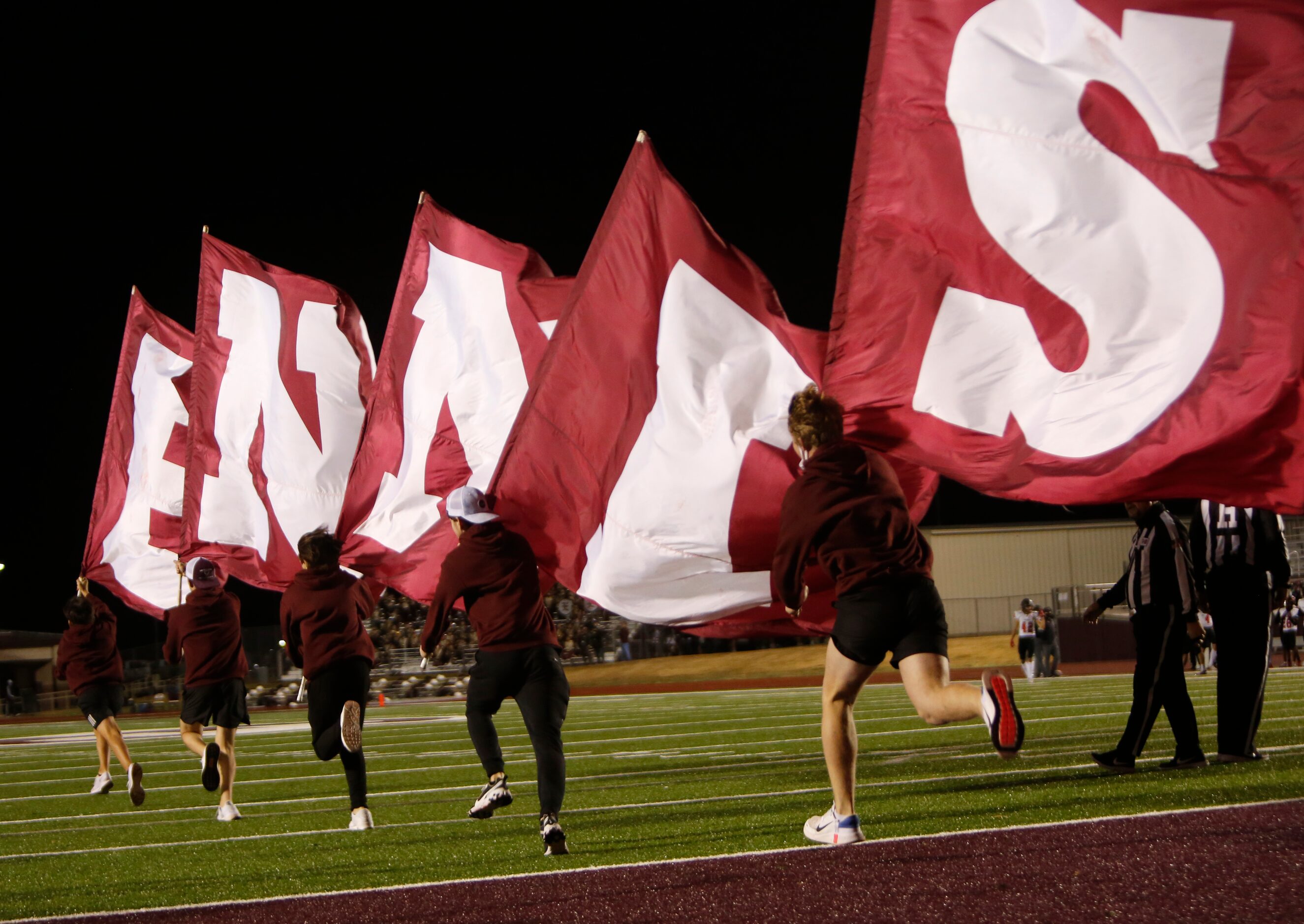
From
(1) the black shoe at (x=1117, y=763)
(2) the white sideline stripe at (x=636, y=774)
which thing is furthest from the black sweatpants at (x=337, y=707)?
(1) the black shoe at (x=1117, y=763)

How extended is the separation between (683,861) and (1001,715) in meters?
1.48

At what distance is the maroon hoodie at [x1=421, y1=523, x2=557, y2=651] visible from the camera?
6.49m

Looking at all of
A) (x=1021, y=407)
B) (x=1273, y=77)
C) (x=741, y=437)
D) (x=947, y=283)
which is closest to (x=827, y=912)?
(x=1021, y=407)

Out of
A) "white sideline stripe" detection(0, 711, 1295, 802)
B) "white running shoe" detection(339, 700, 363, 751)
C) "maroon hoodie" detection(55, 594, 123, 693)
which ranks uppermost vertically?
"maroon hoodie" detection(55, 594, 123, 693)

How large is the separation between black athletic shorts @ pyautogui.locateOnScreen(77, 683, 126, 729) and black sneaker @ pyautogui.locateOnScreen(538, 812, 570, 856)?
671 cm

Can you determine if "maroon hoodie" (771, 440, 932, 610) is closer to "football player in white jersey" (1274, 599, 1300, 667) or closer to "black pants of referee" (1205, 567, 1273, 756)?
"black pants of referee" (1205, 567, 1273, 756)

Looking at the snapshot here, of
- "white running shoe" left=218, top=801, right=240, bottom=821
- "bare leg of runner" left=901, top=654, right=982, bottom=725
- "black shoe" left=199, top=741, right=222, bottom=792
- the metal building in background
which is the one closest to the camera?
"bare leg of runner" left=901, top=654, right=982, bottom=725

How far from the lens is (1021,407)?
5.06 m

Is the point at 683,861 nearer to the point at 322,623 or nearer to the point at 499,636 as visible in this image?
the point at 499,636

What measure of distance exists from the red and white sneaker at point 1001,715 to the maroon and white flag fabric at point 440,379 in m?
5.94

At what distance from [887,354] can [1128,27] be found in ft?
4.57

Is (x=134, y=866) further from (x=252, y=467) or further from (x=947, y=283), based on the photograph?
(x=252, y=467)

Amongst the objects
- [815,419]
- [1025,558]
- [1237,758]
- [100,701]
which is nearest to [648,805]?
[1237,758]

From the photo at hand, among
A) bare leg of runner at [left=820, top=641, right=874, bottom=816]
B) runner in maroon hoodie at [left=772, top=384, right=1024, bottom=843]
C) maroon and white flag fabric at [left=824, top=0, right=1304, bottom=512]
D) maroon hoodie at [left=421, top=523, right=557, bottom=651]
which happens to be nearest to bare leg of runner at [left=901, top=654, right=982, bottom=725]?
runner in maroon hoodie at [left=772, top=384, right=1024, bottom=843]
